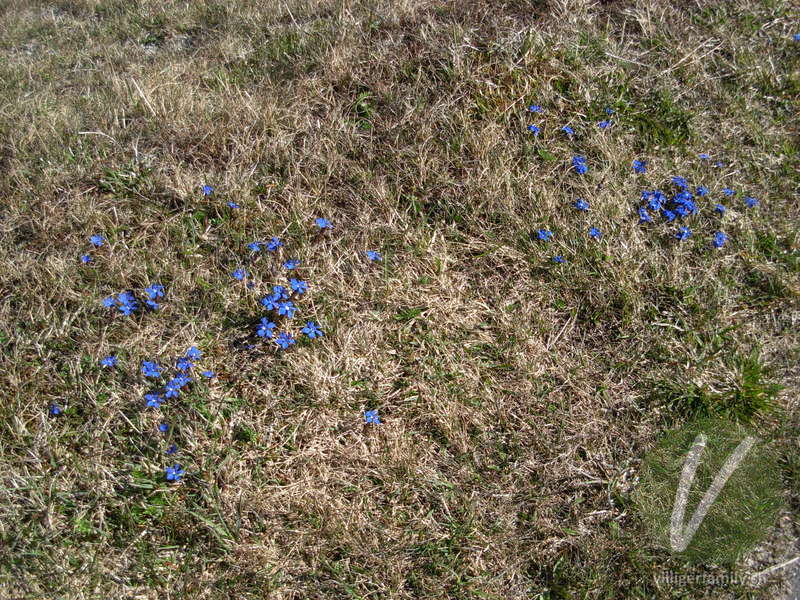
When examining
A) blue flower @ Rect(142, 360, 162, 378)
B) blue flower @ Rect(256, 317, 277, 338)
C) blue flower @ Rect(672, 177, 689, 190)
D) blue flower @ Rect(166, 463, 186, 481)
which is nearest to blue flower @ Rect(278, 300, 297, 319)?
blue flower @ Rect(256, 317, 277, 338)

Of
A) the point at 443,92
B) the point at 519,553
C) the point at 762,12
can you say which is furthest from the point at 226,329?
the point at 762,12

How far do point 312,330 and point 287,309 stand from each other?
16cm

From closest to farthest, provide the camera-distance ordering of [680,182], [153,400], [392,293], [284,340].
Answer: [153,400]
[284,340]
[392,293]
[680,182]

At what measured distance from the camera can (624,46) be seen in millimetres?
4586

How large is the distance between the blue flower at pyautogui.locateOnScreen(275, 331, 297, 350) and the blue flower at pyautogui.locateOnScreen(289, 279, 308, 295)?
0.72 feet

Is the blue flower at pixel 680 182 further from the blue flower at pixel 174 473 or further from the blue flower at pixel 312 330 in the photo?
the blue flower at pixel 174 473

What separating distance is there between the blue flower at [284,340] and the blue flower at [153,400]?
549 mm

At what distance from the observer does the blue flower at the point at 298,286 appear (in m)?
3.16

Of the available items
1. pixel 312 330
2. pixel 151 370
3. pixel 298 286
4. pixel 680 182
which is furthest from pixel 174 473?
pixel 680 182

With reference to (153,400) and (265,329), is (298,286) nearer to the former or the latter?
(265,329)

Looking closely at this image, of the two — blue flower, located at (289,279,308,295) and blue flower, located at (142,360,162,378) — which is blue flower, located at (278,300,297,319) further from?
blue flower, located at (142,360,162,378)

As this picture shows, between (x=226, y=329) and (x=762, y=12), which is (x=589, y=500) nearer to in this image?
(x=226, y=329)

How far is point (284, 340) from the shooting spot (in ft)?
9.93

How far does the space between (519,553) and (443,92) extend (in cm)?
276
